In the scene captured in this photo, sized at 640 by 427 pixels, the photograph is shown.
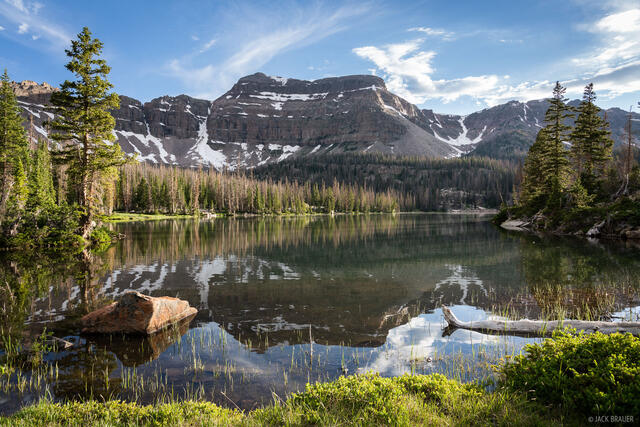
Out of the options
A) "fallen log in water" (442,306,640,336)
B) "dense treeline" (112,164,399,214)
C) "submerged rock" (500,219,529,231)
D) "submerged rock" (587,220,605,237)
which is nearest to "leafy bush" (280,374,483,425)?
"fallen log in water" (442,306,640,336)

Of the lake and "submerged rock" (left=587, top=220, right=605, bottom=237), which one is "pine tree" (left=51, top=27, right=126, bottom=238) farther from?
"submerged rock" (left=587, top=220, right=605, bottom=237)

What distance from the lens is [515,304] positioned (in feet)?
46.7

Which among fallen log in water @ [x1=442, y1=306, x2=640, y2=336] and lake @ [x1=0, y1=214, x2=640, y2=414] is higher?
fallen log in water @ [x1=442, y1=306, x2=640, y2=336]

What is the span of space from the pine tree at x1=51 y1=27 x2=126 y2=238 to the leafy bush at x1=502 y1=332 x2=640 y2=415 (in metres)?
32.7

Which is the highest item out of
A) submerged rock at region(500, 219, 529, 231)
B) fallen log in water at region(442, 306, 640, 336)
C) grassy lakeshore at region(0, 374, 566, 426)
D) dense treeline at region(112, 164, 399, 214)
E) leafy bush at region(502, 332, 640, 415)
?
dense treeline at region(112, 164, 399, 214)

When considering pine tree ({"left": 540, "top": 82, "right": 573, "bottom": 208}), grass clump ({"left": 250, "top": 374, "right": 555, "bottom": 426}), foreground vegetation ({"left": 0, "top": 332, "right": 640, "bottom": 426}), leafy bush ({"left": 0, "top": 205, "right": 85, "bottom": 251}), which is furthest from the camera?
pine tree ({"left": 540, "top": 82, "right": 573, "bottom": 208})

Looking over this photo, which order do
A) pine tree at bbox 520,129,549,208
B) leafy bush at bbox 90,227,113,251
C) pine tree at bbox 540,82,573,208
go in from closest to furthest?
leafy bush at bbox 90,227,113,251 → pine tree at bbox 540,82,573,208 → pine tree at bbox 520,129,549,208

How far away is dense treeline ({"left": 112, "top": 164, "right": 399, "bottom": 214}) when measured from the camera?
340 feet

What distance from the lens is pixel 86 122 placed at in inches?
1177

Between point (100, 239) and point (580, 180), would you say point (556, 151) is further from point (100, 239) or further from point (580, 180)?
point (100, 239)

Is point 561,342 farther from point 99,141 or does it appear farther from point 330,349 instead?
point 99,141

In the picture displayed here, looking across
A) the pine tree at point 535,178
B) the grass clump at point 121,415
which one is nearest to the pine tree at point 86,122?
the grass clump at point 121,415

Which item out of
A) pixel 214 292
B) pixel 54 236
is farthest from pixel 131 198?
pixel 214 292

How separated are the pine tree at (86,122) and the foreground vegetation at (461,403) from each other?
28966mm
